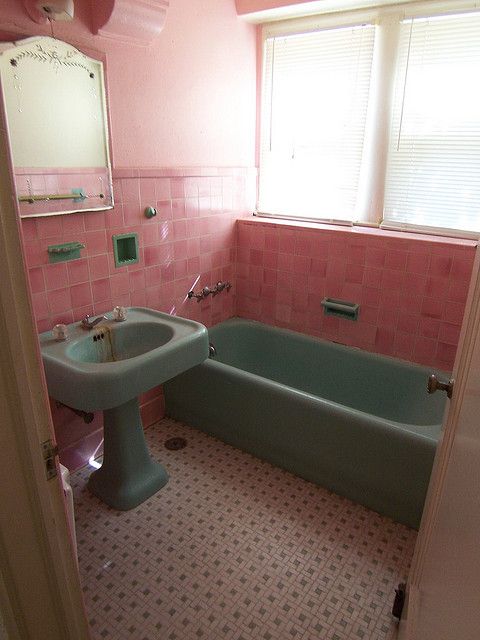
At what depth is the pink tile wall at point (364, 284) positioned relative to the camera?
225 cm

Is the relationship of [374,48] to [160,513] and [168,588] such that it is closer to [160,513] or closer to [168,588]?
[160,513]

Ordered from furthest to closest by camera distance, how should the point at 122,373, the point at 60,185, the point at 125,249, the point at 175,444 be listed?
1. the point at 175,444
2. the point at 125,249
3. the point at 60,185
4. the point at 122,373

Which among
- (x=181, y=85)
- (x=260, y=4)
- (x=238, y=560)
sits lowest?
(x=238, y=560)

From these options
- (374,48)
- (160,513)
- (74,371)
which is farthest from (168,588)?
(374,48)

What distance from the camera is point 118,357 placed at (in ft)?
6.61

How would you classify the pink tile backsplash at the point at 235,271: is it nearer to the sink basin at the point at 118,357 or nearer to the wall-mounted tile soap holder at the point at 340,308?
the wall-mounted tile soap holder at the point at 340,308

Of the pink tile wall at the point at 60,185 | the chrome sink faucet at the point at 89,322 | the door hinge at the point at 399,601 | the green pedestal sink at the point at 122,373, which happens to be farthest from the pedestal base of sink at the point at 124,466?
the door hinge at the point at 399,601

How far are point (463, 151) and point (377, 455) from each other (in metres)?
1.57

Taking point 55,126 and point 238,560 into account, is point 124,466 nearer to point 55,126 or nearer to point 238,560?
point 238,560

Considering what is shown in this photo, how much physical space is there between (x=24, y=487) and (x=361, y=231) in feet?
7.14

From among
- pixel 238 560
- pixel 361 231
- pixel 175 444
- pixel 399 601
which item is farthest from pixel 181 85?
pixel 399 601

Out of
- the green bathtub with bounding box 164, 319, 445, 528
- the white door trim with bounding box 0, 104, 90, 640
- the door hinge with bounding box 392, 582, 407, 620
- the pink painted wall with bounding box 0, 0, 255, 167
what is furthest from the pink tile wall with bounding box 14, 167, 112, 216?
the door hinge with bounding box 392, 582, 407, 620

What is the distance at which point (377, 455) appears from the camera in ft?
6.12

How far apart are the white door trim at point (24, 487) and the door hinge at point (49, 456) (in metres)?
0.01
